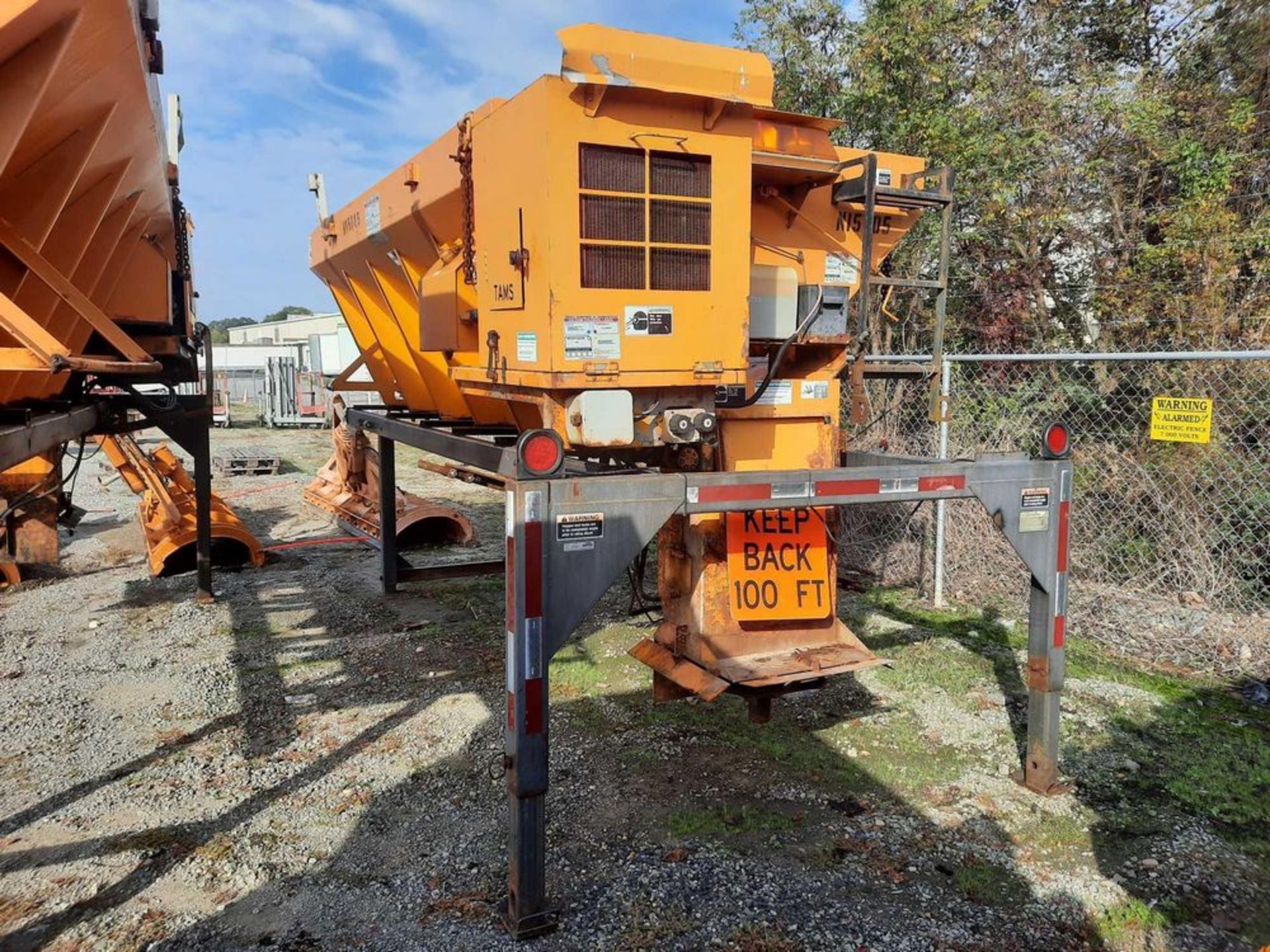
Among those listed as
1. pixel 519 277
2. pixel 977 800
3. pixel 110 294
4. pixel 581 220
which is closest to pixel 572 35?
pixel 581 220

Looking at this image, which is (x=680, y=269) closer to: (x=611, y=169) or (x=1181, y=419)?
(x=611, y=169)

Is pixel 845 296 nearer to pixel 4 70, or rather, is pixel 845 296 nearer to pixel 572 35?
pixel 572 35

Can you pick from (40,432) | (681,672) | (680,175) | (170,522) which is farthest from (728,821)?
(170,522)

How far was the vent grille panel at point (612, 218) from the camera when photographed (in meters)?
3.34

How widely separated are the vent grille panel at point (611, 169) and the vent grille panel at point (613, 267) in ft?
0.77

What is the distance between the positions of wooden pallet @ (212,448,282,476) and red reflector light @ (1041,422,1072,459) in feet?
48.1

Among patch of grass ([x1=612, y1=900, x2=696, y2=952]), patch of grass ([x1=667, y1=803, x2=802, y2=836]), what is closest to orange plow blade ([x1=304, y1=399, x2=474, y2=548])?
patch of grass ([x1=667, y1=803, x2=802, y2=836])

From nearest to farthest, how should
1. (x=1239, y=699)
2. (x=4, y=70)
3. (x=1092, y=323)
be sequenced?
(x=4, y=70)
(x=1239, y=699)
(x=1092, y=323)

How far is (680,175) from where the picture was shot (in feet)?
11.5

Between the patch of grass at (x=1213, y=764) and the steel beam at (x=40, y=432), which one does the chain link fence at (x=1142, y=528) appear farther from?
the steel beam at (x=40, y=432)

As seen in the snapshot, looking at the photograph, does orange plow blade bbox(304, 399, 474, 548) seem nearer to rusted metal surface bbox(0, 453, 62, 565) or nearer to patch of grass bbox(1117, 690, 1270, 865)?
rusted metal surface bbox(0, 453, 62, 565)

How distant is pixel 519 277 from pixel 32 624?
5689 mm

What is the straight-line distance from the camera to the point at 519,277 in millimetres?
3531

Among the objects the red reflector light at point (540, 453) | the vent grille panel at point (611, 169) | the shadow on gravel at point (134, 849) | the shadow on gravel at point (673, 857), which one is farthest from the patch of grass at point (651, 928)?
the vent grille panel at point (611, 169)
